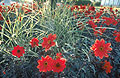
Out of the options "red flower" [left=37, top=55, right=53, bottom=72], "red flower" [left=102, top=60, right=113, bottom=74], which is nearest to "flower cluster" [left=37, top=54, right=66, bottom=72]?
"red flower" [left=37, top=55, right=53, bottom=72]

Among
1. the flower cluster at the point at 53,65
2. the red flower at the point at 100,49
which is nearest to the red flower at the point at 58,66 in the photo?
the flower cluster at the point at 53,65

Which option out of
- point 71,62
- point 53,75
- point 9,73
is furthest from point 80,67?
point 9,73

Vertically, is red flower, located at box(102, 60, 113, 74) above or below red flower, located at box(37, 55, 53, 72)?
below

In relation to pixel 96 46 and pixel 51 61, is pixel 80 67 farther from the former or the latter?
pixel 51 61

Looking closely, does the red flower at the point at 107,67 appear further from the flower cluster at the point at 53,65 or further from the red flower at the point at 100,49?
the flower cluster at the point at 53,65

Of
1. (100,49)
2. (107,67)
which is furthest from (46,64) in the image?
(107,67)

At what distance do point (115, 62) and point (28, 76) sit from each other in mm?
1227

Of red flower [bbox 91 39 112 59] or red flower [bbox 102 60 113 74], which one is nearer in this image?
red flower [bbox 91 39 112 59]

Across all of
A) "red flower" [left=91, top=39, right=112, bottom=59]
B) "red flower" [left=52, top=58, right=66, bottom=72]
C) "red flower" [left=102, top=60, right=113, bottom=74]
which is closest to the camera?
"red flower" [left=52, top=58, right=66, bottom=72]

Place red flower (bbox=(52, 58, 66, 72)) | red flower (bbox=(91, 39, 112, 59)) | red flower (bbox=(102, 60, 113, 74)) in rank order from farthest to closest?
red flower (bbox=(102, 60, 113, 74)), red flower (bbox=(91, 39, 112, 59)), red flower (bbox=(52, 58, 66, 72))

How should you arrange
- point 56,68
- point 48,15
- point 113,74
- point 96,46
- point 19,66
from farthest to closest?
point 48,15 < point 113,74 < point 19,66 < point 96,46 < point 56,68

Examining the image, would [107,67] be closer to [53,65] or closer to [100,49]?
[100,49]

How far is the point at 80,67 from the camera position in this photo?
5.11ft

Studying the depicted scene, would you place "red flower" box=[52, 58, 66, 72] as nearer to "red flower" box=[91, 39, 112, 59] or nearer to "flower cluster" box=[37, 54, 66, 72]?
"flower cluster" box=[37, 54, 66, 72]
